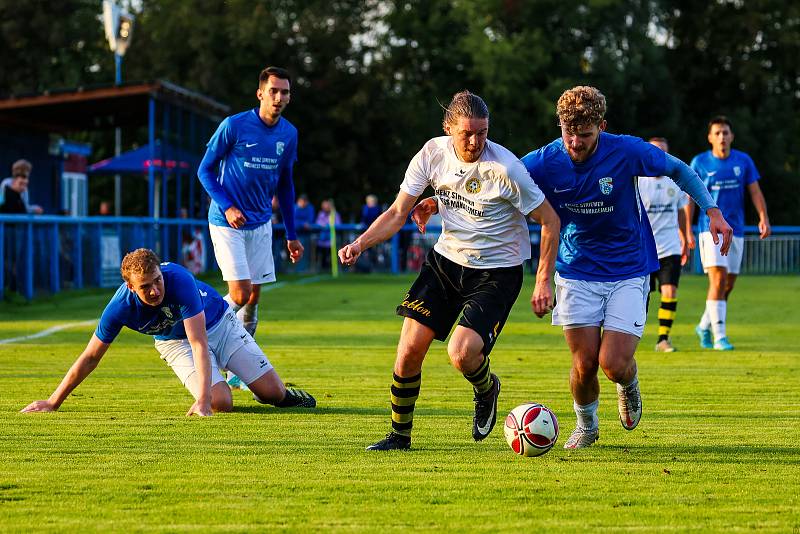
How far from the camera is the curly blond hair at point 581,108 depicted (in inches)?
285

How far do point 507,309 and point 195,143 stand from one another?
28240 mm

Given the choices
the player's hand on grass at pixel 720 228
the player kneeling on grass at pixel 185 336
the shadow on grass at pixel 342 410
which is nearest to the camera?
the player's hand on grass at pixel 720 228

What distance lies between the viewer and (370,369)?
40.2 feet

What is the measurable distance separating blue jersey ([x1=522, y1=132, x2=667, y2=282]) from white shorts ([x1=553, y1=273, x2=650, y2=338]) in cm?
5

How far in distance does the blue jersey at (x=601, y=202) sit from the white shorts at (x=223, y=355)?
8.48 feet

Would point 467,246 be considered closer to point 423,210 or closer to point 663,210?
point 423,210

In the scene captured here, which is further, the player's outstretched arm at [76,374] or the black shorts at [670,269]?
the black shorts at [670,269]

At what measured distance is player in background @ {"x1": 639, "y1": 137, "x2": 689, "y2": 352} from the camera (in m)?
14.5

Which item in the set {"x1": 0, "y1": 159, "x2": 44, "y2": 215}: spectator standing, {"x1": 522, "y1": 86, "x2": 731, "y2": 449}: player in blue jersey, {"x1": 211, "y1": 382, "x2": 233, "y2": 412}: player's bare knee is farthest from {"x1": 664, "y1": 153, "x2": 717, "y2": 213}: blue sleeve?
{"x1": 0, "y1": 159, "x2": 44, "y2": 215}: spectator standing

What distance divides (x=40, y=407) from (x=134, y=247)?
1701cm

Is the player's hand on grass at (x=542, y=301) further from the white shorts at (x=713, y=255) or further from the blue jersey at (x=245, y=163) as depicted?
the white shorts at (x=713, y=255)

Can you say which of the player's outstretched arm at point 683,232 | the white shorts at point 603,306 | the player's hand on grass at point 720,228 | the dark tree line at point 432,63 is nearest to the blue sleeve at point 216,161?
the white shorts at point 603,306

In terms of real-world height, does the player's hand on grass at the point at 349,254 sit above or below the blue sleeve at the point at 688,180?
below

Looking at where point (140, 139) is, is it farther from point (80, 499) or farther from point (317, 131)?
point (80, 499)
